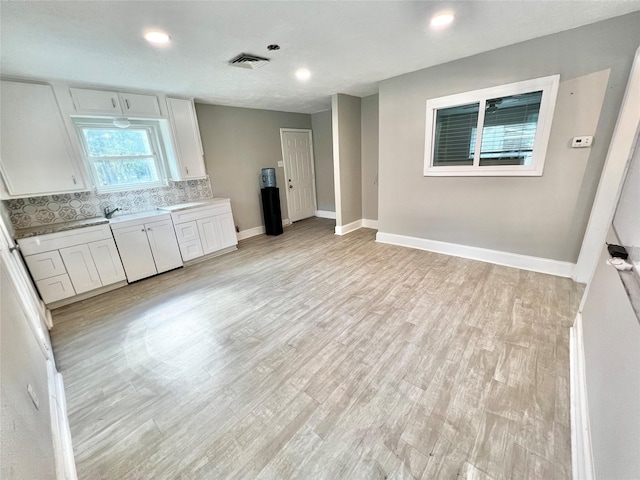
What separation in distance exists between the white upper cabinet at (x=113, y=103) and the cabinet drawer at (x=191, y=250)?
5.95 feet

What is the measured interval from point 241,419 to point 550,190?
141 inches

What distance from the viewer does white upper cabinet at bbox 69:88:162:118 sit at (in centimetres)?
297

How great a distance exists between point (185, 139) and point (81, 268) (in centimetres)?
220

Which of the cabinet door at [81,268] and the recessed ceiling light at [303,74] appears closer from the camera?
the cabinet door at [81,268]

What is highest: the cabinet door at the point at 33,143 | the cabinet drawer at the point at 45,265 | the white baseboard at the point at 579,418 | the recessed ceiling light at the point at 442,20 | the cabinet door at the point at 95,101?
the recessed ceiling light at the point at 442,20

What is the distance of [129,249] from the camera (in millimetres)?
3283

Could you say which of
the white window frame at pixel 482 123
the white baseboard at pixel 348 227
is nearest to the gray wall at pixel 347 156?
the white baseboard at pixel 348 227

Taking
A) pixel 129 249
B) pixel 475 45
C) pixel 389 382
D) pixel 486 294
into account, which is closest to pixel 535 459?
pixel 389 382

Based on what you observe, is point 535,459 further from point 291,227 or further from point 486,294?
point 291,227

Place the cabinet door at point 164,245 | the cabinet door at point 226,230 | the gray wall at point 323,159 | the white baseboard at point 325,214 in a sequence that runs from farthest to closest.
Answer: the white baseboard at point 325,214, the gray wall at point 323,159, the cabinet door at point 226,230, the cabinet door at point 164,245

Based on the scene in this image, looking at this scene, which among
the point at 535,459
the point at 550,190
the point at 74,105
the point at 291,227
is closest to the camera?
the point at 535,459

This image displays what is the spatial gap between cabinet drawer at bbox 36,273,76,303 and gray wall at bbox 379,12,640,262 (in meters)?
4.22

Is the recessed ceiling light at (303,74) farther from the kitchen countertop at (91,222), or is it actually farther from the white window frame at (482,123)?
the kitchen countertop at (91,222)

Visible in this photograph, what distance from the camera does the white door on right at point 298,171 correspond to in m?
5.66
